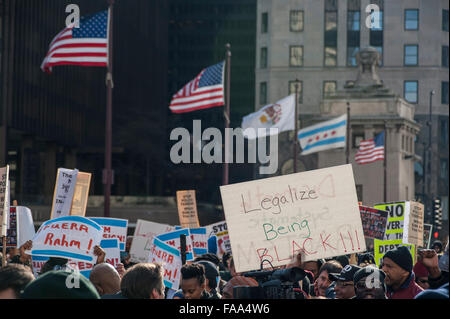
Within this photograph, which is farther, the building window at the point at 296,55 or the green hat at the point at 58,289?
the building window at the point at 296,55

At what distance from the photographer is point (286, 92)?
84188 mm

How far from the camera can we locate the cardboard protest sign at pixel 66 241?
33.1 ft

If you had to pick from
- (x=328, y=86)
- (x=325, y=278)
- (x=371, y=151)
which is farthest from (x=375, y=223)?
(x=328, y=86)

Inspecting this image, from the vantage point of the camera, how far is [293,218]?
814cm

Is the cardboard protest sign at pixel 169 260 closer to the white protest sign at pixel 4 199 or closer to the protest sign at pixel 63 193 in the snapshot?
the white protest sign at pixel 4 199

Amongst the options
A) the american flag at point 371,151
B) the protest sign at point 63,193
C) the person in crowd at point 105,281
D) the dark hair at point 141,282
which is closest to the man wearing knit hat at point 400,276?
the dark hair at point 141,282

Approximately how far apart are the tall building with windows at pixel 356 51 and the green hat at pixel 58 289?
76802 millimetres

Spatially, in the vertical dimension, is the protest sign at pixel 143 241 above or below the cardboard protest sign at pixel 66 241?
below

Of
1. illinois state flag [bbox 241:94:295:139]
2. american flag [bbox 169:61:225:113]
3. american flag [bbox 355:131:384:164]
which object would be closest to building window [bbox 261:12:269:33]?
american flag [bbox 355:131:384:164]

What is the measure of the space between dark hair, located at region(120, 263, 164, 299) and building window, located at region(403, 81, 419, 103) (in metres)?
79.8

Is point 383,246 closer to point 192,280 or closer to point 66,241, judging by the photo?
point 66,241

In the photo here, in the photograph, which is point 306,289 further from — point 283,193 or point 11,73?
point 11,73
